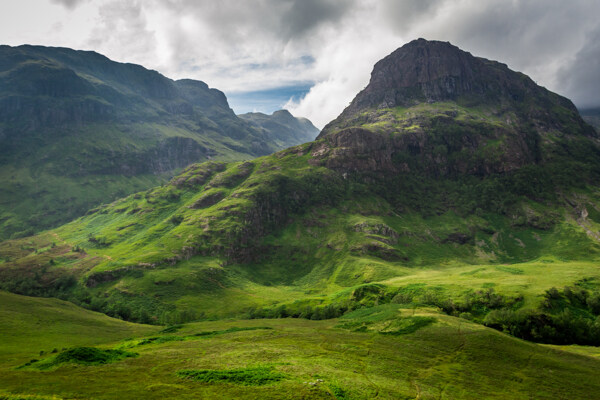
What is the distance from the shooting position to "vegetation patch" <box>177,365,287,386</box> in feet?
136

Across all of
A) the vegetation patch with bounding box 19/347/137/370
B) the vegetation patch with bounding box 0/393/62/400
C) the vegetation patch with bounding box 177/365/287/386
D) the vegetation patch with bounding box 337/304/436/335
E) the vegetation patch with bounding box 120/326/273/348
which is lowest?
the vegetation patch with bounding box 120/326/273/348

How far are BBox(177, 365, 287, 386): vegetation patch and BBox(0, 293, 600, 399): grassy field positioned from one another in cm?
15

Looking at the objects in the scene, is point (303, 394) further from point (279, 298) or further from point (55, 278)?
point (55, 278)

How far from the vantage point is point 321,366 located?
168 ft

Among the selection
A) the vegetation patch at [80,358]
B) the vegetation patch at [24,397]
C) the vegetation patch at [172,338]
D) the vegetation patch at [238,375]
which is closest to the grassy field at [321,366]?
the vegetation patch at [238,375]

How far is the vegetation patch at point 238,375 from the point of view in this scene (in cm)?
4131

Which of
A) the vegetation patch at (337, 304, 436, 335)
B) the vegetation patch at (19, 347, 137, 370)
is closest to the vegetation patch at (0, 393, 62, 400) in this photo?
the vegetation patch at (19, 347, 137, 370)

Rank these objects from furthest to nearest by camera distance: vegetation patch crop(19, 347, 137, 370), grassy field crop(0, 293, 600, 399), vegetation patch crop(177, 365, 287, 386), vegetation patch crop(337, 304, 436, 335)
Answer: vegetation patch crop(337, 304, 436, 335) → vegetation patch crop(19, 347, 137, 370) → vegetation patch crop(177, 365, 287, 386) → grassy field crop(0, 293, 600, 399)

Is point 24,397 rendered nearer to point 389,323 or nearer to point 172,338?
point 172,338

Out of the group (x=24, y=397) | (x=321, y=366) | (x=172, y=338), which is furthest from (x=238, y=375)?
(x=172, y=338)

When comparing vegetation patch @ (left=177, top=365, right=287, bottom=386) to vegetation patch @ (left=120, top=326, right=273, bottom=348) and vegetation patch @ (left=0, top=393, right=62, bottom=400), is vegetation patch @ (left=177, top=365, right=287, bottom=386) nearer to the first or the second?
vegetation patch @ (left=0, top=393, right=62, bottom=400)

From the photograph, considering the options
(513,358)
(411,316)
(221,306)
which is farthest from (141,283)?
(513,358)

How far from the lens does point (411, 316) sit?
84.0 meters

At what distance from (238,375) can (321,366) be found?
51.5 feet
